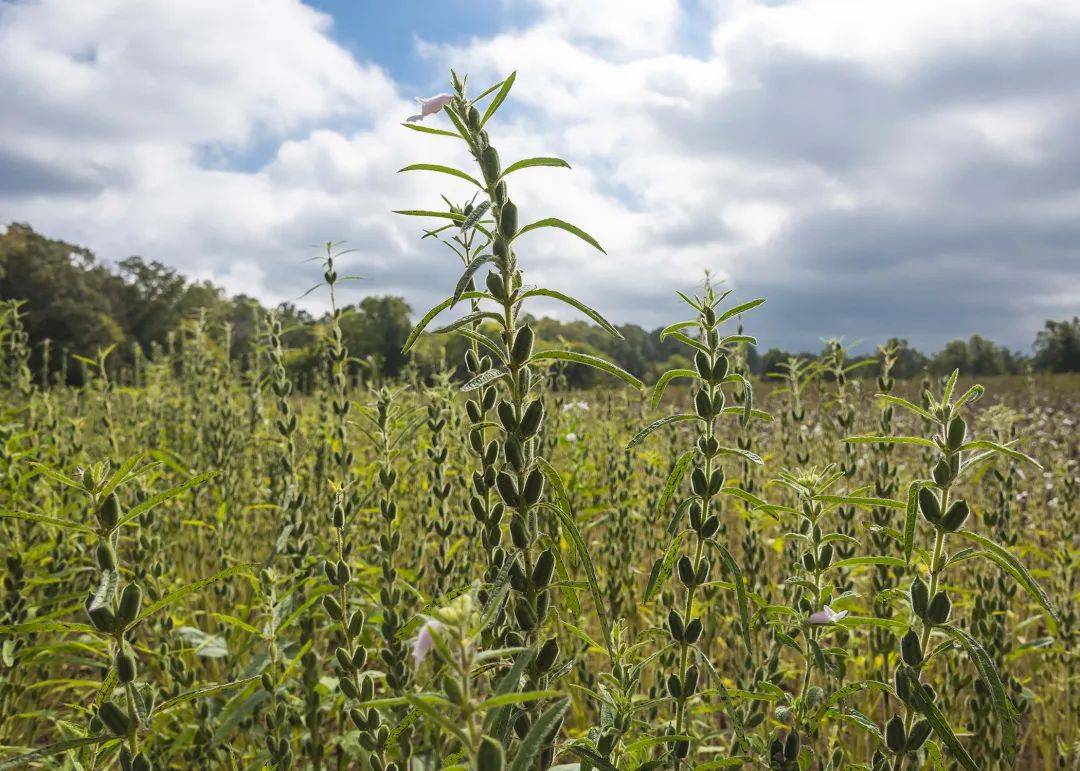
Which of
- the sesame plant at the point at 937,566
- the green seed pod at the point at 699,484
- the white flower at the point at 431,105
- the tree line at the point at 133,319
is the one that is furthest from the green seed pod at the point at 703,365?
the tree line at the point at 133,319

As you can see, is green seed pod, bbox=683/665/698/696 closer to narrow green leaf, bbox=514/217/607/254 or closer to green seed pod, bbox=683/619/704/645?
green seed pod, bbox=683/619/704/645

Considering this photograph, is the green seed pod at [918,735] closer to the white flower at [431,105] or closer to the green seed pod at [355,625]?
the green seed pod at [355,625]

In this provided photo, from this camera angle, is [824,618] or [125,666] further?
[824,618]

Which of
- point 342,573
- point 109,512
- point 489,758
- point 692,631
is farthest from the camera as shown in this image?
point 342,573

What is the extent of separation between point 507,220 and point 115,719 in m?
0.97

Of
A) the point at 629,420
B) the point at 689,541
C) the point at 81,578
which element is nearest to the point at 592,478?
the point at 629,420

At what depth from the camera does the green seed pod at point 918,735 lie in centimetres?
122

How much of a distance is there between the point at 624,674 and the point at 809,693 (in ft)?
1.52

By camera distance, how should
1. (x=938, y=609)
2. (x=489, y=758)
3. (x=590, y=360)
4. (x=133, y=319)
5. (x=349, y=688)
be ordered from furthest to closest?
(x=133, y=319) < (x=349, y=688) < (x=938, y=609) < (x=590, y=360) < (x=489, y=758)

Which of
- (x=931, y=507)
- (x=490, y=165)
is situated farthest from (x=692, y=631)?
(x=490, y=165)

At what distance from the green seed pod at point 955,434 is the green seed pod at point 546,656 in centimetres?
79

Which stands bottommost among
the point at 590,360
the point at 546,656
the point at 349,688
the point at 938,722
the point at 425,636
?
the point at 349,688

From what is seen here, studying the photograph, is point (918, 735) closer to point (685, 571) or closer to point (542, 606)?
point (685, 571)

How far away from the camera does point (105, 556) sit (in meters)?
1.02
